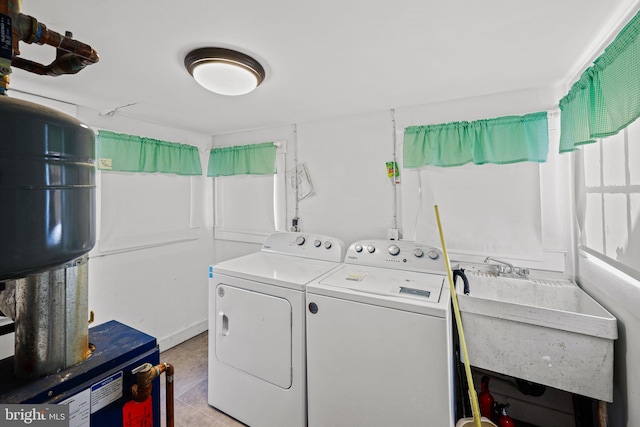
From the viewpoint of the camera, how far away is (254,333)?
→ 1.84m

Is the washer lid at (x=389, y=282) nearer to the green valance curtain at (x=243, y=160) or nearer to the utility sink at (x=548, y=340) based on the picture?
the utility sink at (x=548, y=340)

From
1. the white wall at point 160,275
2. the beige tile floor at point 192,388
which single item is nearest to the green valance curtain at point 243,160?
the white wall at point 160,275

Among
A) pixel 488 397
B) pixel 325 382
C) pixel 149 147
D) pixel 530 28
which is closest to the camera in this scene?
pixel 530 28

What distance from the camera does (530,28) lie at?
49.0 inches

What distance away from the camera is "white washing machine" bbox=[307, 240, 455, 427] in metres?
1.37

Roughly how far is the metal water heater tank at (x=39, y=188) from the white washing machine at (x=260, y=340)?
1.25 metres

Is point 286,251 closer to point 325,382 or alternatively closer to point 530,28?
point 325,382

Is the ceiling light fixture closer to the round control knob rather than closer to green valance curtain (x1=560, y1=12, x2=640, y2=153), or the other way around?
the round control knob

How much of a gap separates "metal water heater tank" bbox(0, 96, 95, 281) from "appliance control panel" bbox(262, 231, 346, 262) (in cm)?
176

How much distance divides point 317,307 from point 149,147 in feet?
7.65

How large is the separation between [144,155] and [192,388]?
2.19 m

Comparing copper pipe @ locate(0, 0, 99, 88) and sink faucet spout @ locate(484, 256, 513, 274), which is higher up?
copper pipe @ locate(0, 0, 99, 88)

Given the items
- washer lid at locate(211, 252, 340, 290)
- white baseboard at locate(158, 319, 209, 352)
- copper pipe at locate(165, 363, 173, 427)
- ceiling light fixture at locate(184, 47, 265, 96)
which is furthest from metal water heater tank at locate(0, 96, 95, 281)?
white baseboard at locate(158, 319, 209, 352)

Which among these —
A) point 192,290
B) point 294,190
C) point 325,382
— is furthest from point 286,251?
point 192,290
